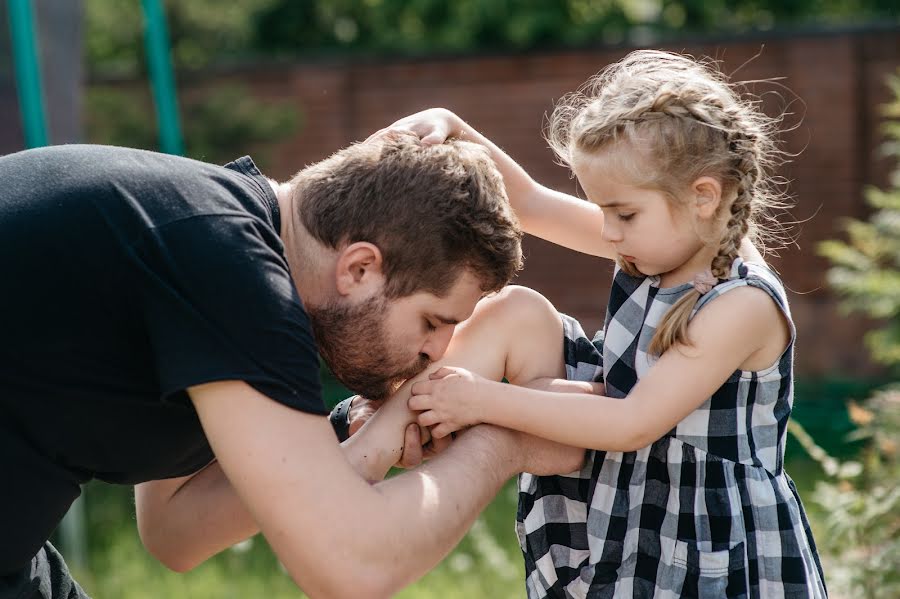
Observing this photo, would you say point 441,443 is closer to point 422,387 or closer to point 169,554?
point 422,387

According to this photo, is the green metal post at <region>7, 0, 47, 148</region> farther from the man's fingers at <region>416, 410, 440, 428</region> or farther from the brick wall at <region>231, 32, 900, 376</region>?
the brick wall at <region>231, 32, 900, 376</region>

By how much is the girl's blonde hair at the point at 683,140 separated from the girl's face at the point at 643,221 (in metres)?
0.02

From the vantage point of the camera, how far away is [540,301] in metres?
2.38

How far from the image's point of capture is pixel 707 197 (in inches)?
86.7

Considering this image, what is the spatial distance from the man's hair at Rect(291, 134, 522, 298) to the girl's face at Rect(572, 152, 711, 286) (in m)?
0.22

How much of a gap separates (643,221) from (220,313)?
89cm

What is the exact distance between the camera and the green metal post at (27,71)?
478cm

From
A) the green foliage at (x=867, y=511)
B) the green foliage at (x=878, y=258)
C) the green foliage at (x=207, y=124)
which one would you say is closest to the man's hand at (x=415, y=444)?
the green foliage at (x=867, y=511)

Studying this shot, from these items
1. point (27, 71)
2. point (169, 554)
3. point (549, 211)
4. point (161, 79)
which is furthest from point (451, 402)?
point (161, 79)

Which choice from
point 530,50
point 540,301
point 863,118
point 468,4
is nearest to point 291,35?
point 468,4

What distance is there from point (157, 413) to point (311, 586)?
40 centimetres

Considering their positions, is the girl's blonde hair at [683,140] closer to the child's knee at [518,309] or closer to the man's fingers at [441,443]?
the child's knee at [518,309]

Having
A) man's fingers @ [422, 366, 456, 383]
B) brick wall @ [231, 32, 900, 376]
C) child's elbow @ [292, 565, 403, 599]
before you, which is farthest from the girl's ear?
brick wall @ [231, 32, 900, 376]

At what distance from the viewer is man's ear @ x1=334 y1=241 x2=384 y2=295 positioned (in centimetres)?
205
